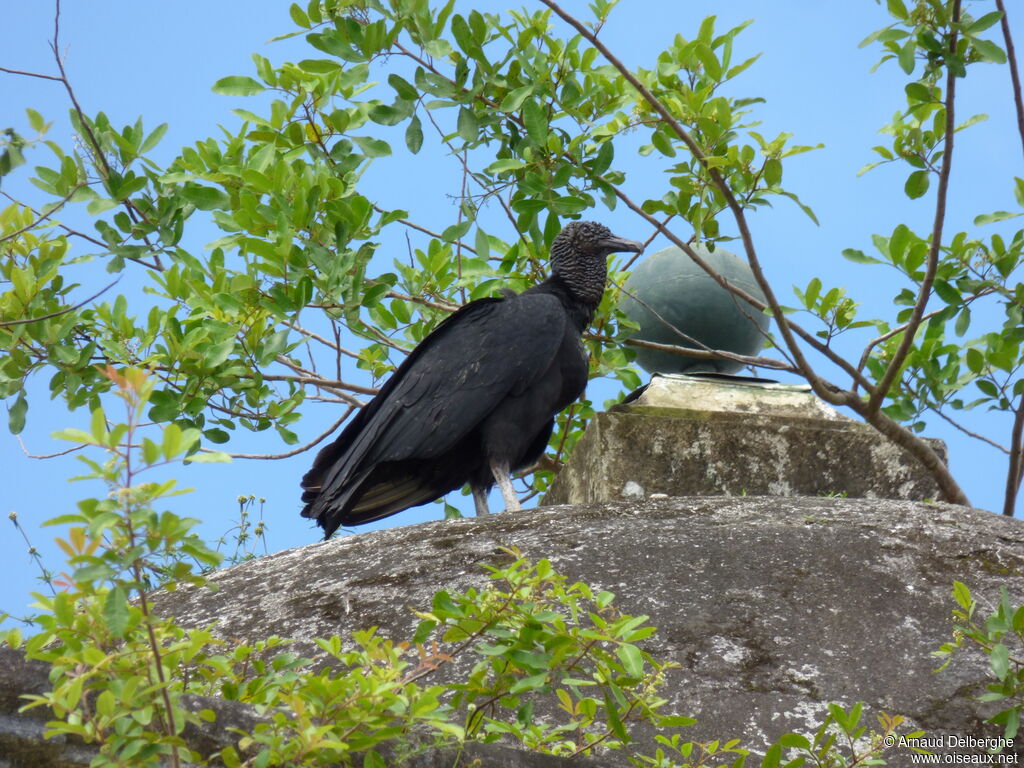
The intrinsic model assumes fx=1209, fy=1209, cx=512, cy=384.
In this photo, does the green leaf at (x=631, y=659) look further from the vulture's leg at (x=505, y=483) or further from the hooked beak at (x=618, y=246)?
the hooked beak at (x=618, y=246)

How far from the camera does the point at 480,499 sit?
19.6ft

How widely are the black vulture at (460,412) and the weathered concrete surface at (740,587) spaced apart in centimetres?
83

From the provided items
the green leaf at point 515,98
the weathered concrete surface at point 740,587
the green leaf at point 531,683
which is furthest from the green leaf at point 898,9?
the green leaf at point 531,683

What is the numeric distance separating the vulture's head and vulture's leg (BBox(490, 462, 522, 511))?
42.5 inches

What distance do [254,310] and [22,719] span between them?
3.74 m

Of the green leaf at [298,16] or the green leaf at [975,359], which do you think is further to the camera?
the green leaf at [975,359]

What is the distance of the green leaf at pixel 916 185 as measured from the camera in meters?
4.94

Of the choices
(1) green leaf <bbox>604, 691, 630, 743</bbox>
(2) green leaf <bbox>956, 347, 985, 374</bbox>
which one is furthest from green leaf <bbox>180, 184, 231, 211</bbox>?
(1) green leaf <bbox>604, 691, 630, 743</bbox>

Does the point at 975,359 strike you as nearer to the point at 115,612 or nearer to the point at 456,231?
the point at 456,231

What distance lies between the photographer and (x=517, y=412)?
18.6 feet

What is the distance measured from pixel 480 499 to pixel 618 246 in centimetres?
160

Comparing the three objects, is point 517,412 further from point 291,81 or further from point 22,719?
point 22,719

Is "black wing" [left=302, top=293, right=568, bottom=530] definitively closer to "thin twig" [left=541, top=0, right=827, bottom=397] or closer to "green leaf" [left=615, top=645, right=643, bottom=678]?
"thin twig" [left=541, top=0, right=827, bottom=397]

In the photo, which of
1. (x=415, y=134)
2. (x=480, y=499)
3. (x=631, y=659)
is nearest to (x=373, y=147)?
(x=415, y=134)
